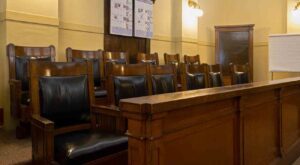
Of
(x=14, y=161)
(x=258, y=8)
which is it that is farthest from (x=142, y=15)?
(x=14, y=161)

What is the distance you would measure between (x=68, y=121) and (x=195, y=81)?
1.57 metres

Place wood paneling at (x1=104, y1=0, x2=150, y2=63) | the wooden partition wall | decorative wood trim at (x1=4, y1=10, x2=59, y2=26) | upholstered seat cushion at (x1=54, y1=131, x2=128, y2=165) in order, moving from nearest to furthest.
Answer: the wooden partition wall
upholstered seat cushion at (x1=54, y1=131, x2=128, y2=165)
decorative wood trim at (x1=4, y1=10, x2=59, y2=26)
wood paneling at (x1=104, y1=0, x2=150, y2=63)

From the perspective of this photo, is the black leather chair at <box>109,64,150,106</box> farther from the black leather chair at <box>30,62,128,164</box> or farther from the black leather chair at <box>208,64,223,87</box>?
the black leather chair at <box>208,64,223,87</box>

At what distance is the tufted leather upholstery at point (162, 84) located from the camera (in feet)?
8.25

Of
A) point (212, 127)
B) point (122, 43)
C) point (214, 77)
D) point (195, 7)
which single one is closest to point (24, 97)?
point (212, 127)

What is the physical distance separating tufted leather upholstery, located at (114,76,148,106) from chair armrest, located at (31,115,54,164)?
65cm

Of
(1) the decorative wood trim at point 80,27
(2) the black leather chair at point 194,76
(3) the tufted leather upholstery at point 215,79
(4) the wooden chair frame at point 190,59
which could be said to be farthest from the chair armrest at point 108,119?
(4) the wooden chair frame at point 190,59

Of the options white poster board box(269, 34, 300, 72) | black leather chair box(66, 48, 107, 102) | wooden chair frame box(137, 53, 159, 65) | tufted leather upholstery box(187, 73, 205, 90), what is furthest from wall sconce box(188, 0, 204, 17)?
tufted leather upholstery box(187, 73, 205, 90)

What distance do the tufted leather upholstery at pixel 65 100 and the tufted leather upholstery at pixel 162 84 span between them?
66 cm

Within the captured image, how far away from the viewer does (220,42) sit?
6762mm

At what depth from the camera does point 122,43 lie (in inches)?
196

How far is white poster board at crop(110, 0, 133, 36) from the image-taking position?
4.71 meters

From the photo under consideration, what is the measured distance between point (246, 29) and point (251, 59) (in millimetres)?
688

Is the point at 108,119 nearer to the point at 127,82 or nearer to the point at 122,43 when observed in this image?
the point at 127,82
